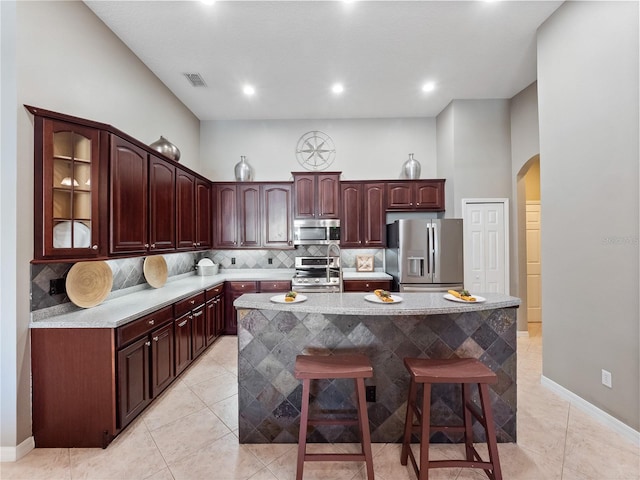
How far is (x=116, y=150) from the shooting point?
234 centimetres

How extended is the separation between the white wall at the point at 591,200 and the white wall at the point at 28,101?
14.1ft

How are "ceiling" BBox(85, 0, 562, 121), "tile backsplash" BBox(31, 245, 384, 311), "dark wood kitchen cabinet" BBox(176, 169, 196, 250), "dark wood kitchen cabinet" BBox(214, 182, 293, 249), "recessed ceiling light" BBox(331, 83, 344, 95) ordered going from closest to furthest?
"ceiling" BBox(85, 0, 562, 121)
"tile backsplash" BBox(31, 245, 384, 311)
"dark wood kitchen cabinet" BBox(176, 169, 196, 250)
"recessed ceiling light" BBox(331, 83, 344, 95)
"dark wood kitchen cabinet" BBox(214, 182, 293, 249)

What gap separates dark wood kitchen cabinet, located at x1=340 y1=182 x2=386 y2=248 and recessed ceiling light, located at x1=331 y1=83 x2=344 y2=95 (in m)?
1.32

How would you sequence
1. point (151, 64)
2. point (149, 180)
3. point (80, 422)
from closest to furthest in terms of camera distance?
point (80, 422), point (149, 180), point (151, 64)

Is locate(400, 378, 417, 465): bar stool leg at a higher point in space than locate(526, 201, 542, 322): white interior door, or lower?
lower

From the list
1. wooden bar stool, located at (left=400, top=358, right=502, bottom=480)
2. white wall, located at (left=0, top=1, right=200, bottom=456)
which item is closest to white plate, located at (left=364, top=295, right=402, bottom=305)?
wooden bar stool, located at (left=400, top=358, right=502, bottom=480)

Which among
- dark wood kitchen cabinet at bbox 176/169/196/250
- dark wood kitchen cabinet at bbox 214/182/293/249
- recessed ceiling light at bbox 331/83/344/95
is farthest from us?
dark wood kitchen cabinet at bbox 214/182/293/249

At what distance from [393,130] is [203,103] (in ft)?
10.3

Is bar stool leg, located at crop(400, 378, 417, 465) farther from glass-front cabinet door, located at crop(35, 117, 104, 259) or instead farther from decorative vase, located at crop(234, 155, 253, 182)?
decorative vase, located at crop(234, 155, 253, 182)

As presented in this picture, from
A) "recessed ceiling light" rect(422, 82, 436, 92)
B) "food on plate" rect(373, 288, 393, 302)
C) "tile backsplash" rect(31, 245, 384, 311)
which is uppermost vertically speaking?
"recessed ceiling light" rect(422, 82, 436, 92)

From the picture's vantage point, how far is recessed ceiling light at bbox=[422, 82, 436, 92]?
12.4ft

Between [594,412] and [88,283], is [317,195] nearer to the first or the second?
[88,283]

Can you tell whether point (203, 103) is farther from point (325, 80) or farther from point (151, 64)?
point (325, 80)

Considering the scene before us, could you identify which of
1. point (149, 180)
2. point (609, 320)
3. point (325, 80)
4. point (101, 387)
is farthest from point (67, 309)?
point (609, 320)
